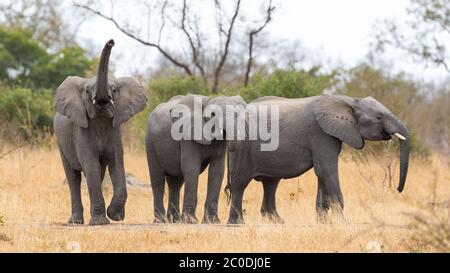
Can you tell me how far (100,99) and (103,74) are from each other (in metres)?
0.43

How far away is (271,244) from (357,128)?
3.59 m

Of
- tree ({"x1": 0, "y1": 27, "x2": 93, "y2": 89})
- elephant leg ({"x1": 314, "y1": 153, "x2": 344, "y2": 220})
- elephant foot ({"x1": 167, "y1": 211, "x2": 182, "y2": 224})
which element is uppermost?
tree ({"x1": 0, "y1": 27, "x2": 93, "y2": 89})

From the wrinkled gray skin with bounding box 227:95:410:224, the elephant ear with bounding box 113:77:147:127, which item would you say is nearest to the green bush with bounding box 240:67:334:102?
the wrinkled gray skin with bounding box 227:95:410:224

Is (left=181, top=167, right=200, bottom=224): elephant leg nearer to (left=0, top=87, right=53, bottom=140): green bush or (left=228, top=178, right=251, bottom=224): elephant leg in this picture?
(left=228, top=178, right=251, bottom=224): elephant leg

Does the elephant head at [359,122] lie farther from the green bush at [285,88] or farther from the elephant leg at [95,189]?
the green bush at [285,88]

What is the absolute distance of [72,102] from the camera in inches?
483

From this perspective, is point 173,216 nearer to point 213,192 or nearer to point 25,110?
point 213,192

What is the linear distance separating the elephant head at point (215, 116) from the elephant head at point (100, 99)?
91 centimetres

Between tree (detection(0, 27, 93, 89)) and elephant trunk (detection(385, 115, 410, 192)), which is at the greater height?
tree (detection(0, 27, 93, 89))

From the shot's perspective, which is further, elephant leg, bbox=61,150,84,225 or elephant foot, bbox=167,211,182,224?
elephant foot, bbox=167,211,182,224

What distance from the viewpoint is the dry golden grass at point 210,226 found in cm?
1012

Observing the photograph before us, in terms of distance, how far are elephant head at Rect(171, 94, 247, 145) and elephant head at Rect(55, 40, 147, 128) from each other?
2.97ft

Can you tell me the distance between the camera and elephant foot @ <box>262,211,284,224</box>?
13403 mm

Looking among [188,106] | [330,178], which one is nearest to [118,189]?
[188,106]
